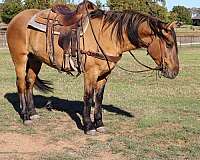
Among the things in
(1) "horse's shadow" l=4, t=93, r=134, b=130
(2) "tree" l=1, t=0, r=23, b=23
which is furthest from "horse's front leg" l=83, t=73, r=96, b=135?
(2) "tree" l=1, t=0, r=23, b=23

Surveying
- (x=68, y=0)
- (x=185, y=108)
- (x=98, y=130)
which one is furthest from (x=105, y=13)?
(x=68, y=0)

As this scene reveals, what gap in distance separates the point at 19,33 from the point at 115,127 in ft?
7.71

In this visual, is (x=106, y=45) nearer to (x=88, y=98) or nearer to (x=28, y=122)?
(x=88, y=98)

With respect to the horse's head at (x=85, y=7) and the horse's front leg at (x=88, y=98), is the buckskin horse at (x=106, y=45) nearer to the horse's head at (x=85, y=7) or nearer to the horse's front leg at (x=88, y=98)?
the horse's front leg at (x=88, y=98)

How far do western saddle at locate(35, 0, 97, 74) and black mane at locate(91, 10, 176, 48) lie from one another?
0.43 metres

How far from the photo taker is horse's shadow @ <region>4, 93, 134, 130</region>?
8332 mm

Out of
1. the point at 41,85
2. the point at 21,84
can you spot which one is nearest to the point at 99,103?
the point at 21,84

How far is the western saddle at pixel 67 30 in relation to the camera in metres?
6.69

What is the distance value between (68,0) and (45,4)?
391 cm

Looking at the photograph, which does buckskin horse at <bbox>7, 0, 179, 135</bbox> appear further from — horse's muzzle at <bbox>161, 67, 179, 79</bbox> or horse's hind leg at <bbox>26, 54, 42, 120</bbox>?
horse's hind leg at <bbox>26, 54, 42, 120</bbox>

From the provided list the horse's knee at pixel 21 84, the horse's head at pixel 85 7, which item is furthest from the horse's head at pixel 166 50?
the horse's knee at pixel 21 84

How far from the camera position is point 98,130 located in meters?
6.99

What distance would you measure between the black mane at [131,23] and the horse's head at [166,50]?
2.4 inches

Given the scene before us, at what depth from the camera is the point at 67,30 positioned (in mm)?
6879
